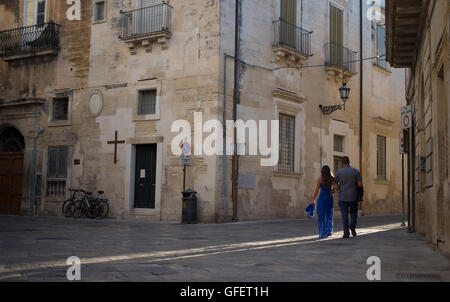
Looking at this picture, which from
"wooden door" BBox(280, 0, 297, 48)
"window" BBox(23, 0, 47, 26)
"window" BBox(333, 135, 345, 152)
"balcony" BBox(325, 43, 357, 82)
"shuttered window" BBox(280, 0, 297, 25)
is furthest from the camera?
"window" BBox(333, 135, 345, 152)

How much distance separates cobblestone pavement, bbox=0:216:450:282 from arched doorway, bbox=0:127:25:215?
10338 millimetres

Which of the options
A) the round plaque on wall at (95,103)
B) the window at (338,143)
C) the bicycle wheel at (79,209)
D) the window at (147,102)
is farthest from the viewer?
the window at (338,143)

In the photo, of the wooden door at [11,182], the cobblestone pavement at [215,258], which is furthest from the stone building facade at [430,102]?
the wooden door at [11,182]

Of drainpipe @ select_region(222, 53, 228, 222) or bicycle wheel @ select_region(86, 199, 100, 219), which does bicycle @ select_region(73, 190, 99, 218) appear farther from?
drainpipe @ select_region(222, 53, 228, 222)

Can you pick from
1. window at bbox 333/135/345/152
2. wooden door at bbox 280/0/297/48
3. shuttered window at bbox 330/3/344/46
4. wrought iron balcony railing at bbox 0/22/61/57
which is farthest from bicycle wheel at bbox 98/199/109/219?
shuttered window at bbox 330/3/344/46

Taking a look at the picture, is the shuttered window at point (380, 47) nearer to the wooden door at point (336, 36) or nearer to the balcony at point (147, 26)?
the wooden door at point (336, 36)

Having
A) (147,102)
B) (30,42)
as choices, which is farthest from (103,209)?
(30,42)

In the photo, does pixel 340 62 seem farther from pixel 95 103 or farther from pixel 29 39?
pixel 29 39

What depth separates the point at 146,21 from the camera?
18359 mm

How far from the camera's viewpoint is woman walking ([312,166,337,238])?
1133 centimetres

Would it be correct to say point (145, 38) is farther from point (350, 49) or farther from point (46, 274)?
point (46, 274)

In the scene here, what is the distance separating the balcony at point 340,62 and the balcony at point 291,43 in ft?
4.88

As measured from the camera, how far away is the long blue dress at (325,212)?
11.3 meters

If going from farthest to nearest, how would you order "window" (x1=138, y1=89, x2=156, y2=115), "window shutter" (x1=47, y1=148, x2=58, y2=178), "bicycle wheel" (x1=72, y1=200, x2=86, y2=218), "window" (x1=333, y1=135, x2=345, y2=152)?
1. "window" (x1=333, y1=135, x2=345, y2=152)
2. "window shutter" (x1=47, y1=148, x2=58, y2=178)
3. "bicycle wheel" (x1=72, y1=200, x2=86, y2=218)
4. "window" (x1=138, y1=89, x2=156, y2=115)
